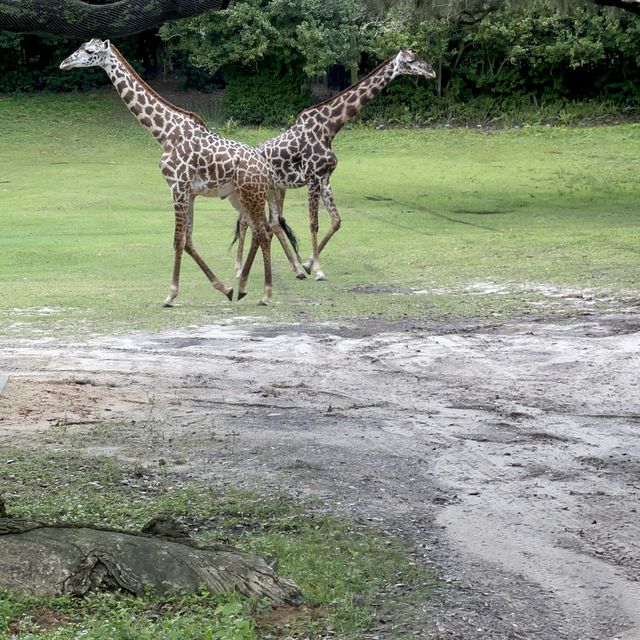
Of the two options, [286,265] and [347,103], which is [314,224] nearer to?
[286,265]

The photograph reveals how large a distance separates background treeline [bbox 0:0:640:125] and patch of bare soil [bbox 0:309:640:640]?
21636mm

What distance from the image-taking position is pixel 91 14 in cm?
612

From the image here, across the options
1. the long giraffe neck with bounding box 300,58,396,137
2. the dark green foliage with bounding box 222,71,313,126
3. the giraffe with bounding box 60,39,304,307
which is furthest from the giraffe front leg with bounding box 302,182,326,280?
the dark green foliage with bounding box 222,71,313,126

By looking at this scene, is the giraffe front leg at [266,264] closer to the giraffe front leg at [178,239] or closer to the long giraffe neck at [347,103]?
the giraffe front leg at [178,239]

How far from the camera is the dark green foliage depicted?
3325 cm

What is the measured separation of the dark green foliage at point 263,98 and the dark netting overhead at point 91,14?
88.5ft

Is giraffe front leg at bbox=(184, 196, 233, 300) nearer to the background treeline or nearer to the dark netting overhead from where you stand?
the dark netting overhead

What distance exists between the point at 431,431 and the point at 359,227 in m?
11.8

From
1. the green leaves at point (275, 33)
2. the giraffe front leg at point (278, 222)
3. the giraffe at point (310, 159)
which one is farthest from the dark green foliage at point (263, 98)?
the giraffe front leg at point (278, 222)

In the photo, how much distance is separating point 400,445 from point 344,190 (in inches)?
674

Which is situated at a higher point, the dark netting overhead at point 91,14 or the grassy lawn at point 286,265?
the dark netting overhead at point 91,14

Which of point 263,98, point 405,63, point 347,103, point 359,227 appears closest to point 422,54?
point 263,98

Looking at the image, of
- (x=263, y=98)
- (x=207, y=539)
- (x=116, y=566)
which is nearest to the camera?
(x=116, y=566)

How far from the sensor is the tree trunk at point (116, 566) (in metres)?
4.72
